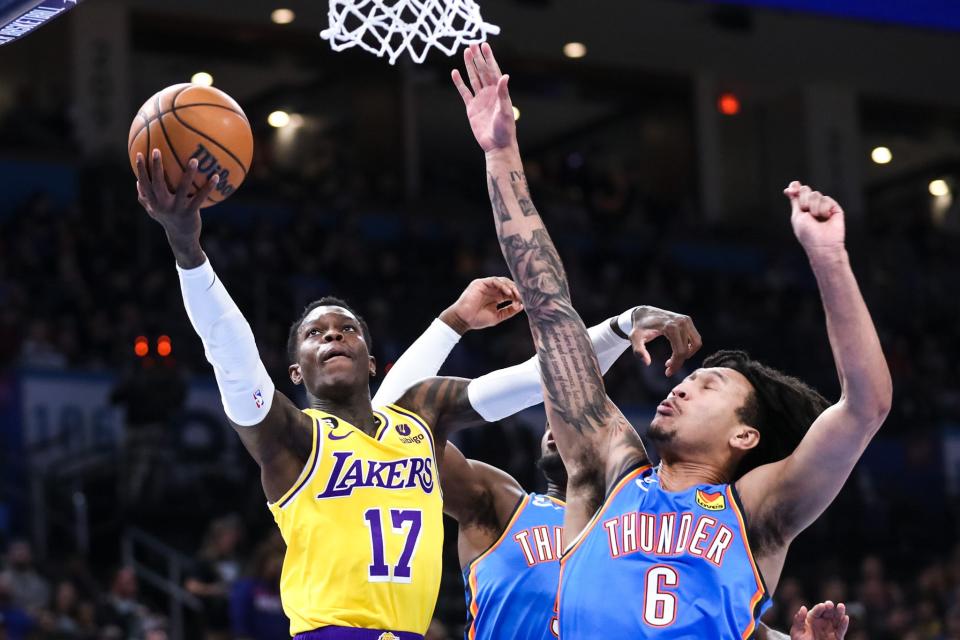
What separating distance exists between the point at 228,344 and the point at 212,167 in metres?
0.61

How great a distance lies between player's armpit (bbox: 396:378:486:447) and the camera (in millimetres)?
5352

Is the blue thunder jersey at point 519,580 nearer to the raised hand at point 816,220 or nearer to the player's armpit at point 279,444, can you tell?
the player's armpit at point 279,444

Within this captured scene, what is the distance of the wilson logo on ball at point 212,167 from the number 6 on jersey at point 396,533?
1.20m

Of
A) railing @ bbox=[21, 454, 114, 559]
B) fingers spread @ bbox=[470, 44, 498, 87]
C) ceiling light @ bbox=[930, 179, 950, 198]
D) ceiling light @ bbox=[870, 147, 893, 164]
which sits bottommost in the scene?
railing @ bbox=[21, 454, 114, 559]

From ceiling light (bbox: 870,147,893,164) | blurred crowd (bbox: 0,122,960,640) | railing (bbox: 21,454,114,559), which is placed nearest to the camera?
blurred crowd (bbox: 0,122,960,640)

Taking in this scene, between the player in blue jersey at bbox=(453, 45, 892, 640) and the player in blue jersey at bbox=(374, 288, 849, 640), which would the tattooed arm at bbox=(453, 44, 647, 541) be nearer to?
the player in blue jersey at bbox=(453, 45, 892, 640)

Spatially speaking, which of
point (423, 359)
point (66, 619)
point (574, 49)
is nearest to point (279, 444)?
point (423, 359)

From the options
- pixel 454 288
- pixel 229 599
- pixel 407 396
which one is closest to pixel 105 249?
pixel 454 288

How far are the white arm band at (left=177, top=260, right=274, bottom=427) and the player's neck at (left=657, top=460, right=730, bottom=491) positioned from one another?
1.38 m

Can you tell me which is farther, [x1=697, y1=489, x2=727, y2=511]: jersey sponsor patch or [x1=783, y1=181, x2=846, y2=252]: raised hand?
[x1=697, y1=489, x2=727, y2=511]: jersey sponsor patch

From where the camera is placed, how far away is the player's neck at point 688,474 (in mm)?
3957

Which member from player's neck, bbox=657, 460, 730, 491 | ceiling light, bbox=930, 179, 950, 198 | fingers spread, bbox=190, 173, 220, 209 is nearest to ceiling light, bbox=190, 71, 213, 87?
ceiling light, bbox=930, 179, 950, 198

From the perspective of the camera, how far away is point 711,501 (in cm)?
384

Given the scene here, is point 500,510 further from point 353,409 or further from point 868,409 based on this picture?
point 868,409
